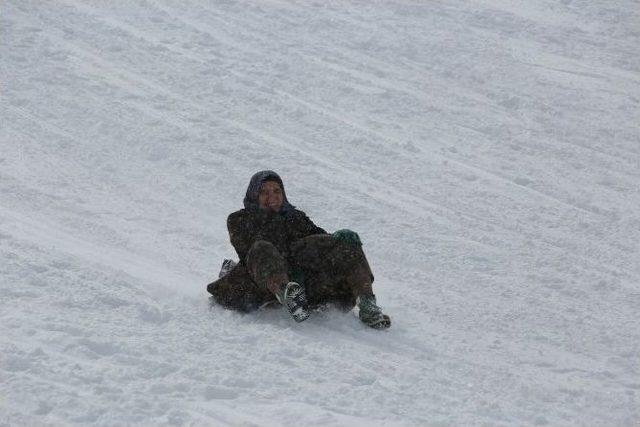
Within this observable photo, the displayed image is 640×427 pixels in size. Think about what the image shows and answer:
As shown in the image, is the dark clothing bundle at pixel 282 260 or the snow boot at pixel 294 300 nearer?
the snow boot at pixel 294 300

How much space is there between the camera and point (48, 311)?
4676 mm

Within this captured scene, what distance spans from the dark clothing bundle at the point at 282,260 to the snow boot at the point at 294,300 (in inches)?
4.6

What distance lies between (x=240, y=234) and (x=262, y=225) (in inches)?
6.1

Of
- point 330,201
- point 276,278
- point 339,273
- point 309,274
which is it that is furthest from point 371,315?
point 330,201

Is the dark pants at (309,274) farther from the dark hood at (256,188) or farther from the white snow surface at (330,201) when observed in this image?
the dark hood at (256,188)

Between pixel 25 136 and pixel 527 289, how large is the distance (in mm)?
5234

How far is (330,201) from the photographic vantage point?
795 centimetres

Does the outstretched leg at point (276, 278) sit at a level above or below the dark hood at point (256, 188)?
below

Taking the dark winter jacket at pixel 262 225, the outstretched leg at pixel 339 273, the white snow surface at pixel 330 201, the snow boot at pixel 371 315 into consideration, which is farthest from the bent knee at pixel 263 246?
the snow boot at pixel 371 315

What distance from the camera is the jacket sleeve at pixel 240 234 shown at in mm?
5461

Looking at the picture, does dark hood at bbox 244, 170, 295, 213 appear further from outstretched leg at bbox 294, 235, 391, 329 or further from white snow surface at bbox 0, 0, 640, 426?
white snow surface at bbox 0, 0, 640, 426

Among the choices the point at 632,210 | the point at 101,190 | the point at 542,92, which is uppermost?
the point at 542,92

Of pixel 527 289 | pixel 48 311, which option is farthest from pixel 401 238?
pixel 48 311

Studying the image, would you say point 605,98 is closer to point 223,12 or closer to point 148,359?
point 223,12
